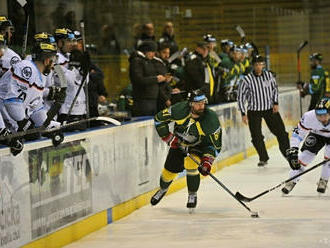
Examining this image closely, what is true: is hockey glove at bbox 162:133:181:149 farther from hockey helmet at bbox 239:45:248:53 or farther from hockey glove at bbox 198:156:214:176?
hockey helmet at bbox 239:45:248:53

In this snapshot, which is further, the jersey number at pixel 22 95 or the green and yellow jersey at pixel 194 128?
the green and yellow jersey at pixel 194 128

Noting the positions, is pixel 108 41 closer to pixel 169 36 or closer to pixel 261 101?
pixel 169 36

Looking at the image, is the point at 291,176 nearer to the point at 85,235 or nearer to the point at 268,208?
the point at 268,208

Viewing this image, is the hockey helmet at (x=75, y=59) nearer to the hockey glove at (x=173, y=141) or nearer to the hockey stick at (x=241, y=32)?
the hockey glove at (x=173, y=141)

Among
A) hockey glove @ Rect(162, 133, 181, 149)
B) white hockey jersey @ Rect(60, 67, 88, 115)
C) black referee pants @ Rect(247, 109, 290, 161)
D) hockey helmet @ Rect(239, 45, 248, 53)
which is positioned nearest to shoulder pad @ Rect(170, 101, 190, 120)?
hockey glove @ Rect(162, 133, 181, 149)

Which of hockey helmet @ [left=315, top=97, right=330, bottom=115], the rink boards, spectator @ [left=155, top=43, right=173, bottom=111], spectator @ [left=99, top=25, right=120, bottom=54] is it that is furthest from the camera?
spectator @ [left=99, top=25, right=120, bottom=54]

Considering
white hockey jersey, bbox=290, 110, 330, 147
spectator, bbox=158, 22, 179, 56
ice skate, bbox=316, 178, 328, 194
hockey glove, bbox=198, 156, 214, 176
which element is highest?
spectator, bbox=158, 22, 179, 56

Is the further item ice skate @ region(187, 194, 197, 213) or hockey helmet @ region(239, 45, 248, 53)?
hockey helmet @ region(239, 45, 248, 53)

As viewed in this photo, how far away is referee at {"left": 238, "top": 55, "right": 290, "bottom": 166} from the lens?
1324 cm

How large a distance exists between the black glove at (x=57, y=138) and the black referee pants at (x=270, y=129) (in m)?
6.24

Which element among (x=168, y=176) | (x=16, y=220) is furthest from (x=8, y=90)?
(x=168, y=176)

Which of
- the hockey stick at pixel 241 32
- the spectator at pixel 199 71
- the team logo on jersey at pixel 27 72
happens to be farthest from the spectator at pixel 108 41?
the team logo on jersey at pixel 27 72

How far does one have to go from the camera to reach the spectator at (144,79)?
11.3 meters

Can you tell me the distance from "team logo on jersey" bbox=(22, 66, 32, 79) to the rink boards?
516 millimetres
